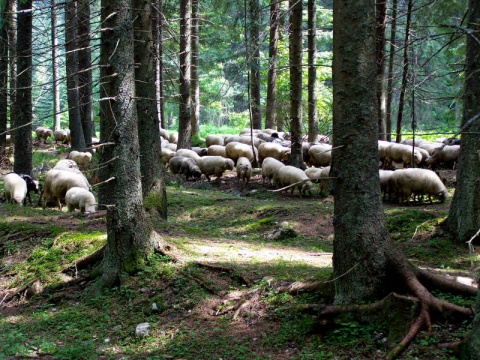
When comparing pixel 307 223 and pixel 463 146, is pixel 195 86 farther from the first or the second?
pixel 463 146

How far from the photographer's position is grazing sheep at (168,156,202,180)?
18.9 meters

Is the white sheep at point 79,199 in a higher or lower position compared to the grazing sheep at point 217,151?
lower

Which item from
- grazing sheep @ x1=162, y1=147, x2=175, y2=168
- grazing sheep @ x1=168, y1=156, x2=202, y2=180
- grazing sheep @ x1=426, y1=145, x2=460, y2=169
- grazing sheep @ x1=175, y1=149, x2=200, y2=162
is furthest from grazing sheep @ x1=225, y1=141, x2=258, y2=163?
grazing sheep @ x1=426, y1=145, x2=460, y2=169

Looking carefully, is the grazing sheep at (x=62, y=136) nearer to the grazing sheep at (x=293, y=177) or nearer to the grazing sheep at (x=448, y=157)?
the grazing sheep at (x=293, y=177)

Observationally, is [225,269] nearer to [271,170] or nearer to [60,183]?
[60,183]

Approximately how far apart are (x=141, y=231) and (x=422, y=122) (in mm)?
38110

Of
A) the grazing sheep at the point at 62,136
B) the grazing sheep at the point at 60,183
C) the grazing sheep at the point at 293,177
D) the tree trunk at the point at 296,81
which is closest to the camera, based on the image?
the grazing sheep at the point at 60,183

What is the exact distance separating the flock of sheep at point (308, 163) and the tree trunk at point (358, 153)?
24.4 feet

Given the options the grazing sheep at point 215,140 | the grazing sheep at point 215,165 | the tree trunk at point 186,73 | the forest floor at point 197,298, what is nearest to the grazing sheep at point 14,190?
the forest floor at point 197,298

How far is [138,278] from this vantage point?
6828 millimetres

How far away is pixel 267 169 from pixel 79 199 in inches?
281

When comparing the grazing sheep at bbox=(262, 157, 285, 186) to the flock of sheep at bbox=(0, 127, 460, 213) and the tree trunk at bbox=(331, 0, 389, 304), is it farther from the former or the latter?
the tree trunk at bbox=(331, 0, 389, 304)

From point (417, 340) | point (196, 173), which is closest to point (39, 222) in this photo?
point (417, 340)

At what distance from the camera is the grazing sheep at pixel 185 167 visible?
18938 millimetres
